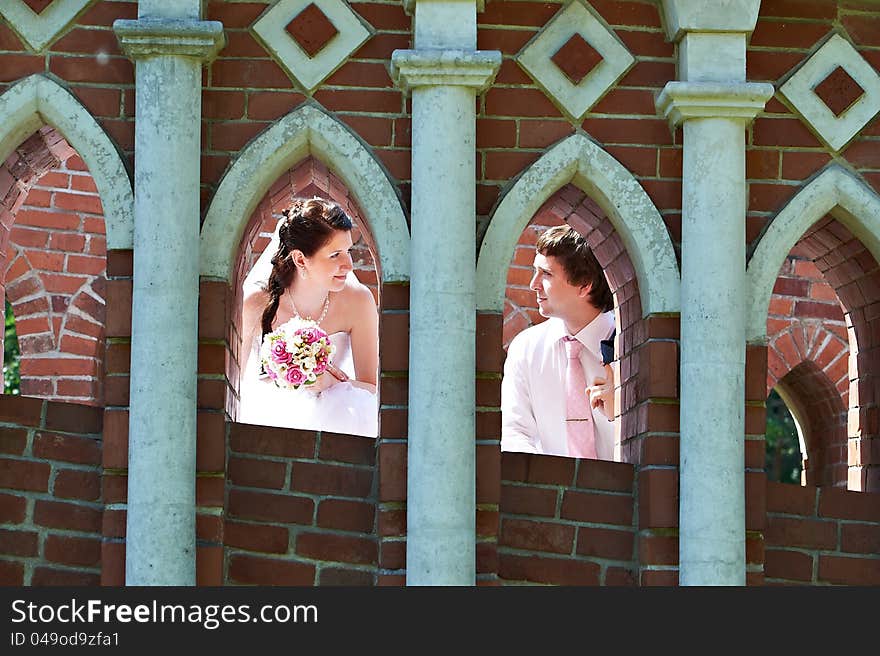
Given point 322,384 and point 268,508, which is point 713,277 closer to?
point 268,508

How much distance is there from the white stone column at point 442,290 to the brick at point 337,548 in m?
0.20

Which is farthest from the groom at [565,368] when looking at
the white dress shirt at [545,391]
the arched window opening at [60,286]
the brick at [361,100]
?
the arched window opening at [60,286]

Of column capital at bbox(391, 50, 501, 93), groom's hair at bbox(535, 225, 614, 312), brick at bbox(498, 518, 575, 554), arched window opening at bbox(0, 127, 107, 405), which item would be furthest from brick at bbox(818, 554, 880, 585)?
arched window opening at bbox(0, 127, 107, 405)

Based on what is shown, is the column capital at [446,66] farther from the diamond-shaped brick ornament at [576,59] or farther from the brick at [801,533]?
the brick at [801,533]

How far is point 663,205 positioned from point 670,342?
427 mm

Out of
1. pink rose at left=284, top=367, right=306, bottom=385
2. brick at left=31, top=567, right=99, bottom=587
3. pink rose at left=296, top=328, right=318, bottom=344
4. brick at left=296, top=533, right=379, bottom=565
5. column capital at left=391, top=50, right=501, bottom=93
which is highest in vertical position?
column capital at left=391, top=50, right=501, bottom=93

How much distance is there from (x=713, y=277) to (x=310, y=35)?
1444 millimetres

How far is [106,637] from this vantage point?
5383mm

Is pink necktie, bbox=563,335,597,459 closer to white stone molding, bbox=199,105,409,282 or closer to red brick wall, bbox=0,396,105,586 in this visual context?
white stone molding, bbox=199,105,409,282

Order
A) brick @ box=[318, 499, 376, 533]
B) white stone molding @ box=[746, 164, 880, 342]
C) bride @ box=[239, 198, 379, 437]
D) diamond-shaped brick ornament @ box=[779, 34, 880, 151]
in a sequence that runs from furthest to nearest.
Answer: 1. bride @ box=[239, 198, 379, 437]
2. diamond-shaped brick ornament @ box=[779, 34, 880, 151]
3. white stone molding @ box=[746, 164, 880, 342]
4. brick @ box=[318, 499, 376, 533]

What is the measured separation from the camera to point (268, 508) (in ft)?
19.8

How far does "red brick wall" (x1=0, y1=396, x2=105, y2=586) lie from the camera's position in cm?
597

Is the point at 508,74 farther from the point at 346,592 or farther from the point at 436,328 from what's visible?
the point at 346,592

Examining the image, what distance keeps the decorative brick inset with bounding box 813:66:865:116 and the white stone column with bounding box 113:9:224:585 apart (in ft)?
6.22
